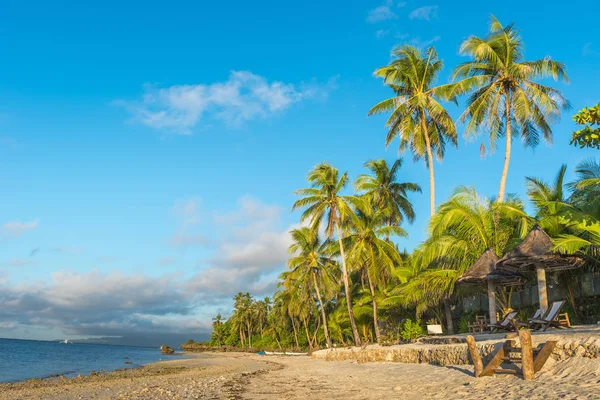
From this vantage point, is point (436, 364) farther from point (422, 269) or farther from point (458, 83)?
point (458, 83)

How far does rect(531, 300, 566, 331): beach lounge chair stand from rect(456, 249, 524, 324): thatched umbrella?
2441mm

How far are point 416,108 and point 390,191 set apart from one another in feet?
29.9

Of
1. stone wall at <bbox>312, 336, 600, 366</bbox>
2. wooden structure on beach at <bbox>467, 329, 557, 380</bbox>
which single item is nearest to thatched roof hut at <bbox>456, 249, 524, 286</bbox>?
stone wall at <bbox>312, 336, 600, 366</bbox>

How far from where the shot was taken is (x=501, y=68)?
74.2 feet

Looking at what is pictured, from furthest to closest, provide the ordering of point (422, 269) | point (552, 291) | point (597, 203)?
point (422, 269) → point (552, 291) → point (597, 203)

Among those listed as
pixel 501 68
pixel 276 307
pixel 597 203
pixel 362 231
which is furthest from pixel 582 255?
pixel 276 307

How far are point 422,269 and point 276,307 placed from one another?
134 ft

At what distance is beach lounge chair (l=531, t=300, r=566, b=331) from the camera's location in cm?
1150

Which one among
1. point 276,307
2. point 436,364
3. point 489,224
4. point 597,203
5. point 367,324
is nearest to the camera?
point 436,364

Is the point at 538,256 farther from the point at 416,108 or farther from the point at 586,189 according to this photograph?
the point at 416,108

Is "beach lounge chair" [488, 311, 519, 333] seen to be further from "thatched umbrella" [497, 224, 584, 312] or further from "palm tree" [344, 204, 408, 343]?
"palm tree" [344, 204, 408, 343]

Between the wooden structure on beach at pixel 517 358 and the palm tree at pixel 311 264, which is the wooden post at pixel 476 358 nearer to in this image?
the wooden structure on beach at pixel 517 358

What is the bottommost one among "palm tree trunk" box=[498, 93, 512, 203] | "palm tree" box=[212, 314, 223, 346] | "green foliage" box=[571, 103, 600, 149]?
"palm tree" box=[212, 314, 223, 346]

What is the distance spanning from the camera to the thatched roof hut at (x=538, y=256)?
12.4 metres
